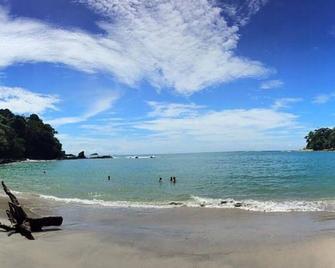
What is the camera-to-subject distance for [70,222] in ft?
72.2

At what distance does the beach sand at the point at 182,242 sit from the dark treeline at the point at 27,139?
121 metres

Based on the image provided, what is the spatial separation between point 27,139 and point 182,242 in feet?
514

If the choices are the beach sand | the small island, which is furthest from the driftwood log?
the small island

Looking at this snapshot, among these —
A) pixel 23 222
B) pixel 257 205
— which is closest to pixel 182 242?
pixel 23 222

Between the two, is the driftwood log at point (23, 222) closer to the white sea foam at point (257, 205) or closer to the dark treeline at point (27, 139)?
the white sea foam at point (257, 205)

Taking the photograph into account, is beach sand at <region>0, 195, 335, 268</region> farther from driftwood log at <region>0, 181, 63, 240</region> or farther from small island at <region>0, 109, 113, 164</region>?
small island at <region>0, 109, 113, 164</region>

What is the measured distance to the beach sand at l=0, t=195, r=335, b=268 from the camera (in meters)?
13.2

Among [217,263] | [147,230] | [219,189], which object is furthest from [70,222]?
[219,189]

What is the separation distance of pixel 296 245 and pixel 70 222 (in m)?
11.9

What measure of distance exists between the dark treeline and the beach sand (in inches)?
4770

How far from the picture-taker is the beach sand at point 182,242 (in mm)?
13203

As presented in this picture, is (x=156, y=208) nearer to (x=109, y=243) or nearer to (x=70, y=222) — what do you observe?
(x=70, y=222)

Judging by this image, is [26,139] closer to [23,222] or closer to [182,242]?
[23,222]

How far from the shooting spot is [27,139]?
163 meters
